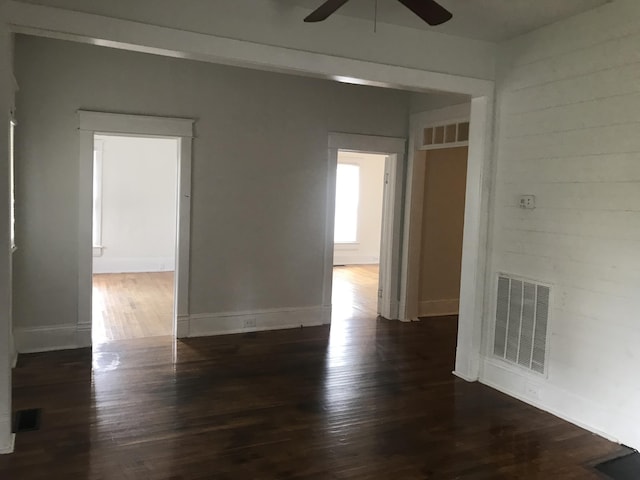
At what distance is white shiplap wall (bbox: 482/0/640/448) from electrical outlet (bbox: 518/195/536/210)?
4 cm

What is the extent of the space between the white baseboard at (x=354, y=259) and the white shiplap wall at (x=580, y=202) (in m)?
6.97

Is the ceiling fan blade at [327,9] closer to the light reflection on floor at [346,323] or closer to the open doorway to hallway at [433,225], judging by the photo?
the light reflection on floor at [346,323]

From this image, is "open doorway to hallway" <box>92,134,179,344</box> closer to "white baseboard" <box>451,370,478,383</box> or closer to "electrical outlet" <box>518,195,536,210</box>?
"white baseboard" <box>451,370,478,383</box>

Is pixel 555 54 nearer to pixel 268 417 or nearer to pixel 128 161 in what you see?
pixel 268 417

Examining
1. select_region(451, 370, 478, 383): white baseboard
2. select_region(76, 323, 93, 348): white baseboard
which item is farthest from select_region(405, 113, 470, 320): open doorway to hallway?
select_region(76, 323, 93, 348): white baseboard

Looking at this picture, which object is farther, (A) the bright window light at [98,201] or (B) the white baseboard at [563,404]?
(A) the bright window light at [98,201]

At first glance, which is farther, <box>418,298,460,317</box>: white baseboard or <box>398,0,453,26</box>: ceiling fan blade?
<box>418,298,460,317</box>: white baseboard

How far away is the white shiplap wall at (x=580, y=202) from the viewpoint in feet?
11.2

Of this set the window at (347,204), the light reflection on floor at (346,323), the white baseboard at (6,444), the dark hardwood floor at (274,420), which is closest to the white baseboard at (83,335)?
the dark hardwood floor at (274,420)

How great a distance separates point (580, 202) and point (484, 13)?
1467mm

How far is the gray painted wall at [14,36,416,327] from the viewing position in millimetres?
4766

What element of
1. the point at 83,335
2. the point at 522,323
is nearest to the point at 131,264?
the point at 83,335

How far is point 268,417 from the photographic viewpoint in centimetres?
367

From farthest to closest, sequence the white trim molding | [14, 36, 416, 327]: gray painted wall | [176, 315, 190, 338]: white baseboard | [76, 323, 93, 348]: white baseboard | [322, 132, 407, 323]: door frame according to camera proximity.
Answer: [322, 132, 407, 323]: door frame → [176, 315, 190, 338]: white baseboard → [76, 323, 93, 348]: white baseboard → the white trim molding → [14, 36, 416, 327]: gray painted wall
